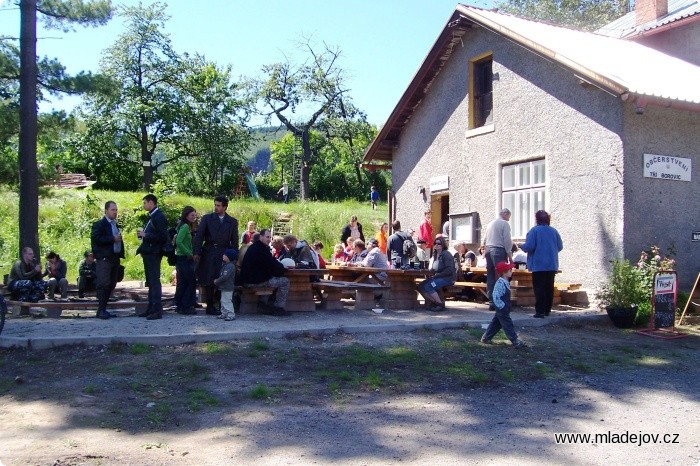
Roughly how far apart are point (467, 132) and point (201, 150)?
2899cm

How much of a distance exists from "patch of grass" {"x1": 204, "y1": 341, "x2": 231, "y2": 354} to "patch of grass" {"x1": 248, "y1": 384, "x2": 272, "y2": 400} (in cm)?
129

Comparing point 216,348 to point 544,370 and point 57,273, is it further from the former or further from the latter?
point 57,273

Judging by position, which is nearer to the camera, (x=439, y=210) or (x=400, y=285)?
(x=400, y=285)

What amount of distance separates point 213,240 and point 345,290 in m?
2.38

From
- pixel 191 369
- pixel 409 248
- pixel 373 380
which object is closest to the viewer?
pixel 373 380

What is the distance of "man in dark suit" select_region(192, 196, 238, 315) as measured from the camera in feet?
31.5

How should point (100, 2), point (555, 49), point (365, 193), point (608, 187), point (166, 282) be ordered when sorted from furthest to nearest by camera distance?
point (365, 193), point (166, 282), point (100, 2), point (555, 49), point (608, 187)

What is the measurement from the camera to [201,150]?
41.2 m

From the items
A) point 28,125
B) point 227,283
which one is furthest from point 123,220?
point 227,283

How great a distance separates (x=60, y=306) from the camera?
949 cm

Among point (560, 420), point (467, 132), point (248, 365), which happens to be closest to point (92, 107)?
point (467, 132)

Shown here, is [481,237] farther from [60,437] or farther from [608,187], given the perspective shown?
[60,437]

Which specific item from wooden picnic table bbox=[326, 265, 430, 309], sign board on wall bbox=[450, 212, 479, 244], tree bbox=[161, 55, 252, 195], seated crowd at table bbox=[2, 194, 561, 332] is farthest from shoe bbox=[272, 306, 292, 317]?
tree bbox=[161, 55, 252, 195]

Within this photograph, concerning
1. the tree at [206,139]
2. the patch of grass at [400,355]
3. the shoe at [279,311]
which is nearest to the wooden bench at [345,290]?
the shoe at [279,311]
